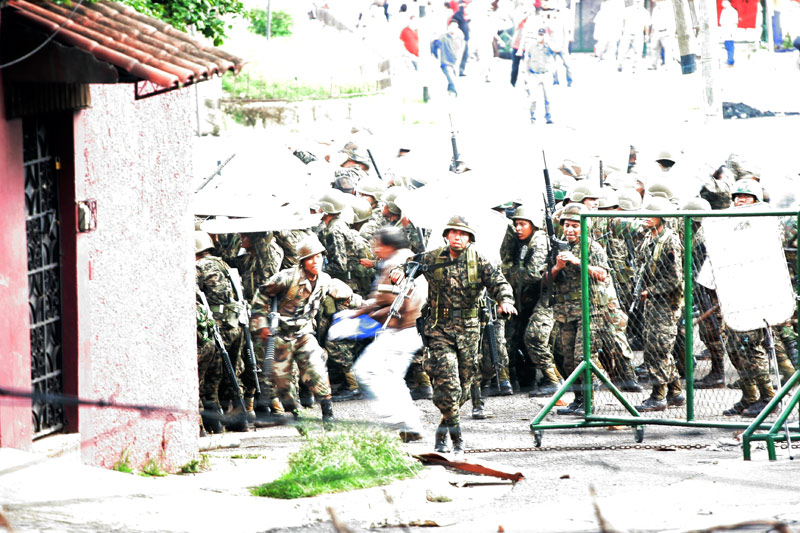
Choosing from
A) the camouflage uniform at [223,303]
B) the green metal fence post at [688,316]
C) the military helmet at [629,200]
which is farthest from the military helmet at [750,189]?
the camouflage uniform at [223,303]

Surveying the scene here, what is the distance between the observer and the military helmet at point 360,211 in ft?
45.4

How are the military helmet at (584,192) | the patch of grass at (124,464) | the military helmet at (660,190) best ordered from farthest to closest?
the military helmet at (660,190) < the military helmet at (584,192) < the patch of grass at (124,464)

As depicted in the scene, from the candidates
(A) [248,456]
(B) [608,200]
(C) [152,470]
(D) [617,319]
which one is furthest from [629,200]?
(C) [152,470]

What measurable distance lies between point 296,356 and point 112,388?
264 centimetres

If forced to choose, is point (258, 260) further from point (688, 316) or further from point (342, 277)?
point (688, 316)

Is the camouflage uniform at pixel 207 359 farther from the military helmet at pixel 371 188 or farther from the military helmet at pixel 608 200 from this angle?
the military helmet at pixel 608 200

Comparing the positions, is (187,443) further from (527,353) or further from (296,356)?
(527,353)

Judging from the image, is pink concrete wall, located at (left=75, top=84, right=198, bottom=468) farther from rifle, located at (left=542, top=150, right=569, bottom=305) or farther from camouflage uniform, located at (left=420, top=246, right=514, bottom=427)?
rifle, located at (left=542, top=150, right=569, bottom=305)

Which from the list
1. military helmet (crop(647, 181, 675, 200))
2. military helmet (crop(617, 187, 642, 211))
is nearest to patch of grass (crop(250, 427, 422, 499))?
military helmet (crop(617, 187, 642, 211))

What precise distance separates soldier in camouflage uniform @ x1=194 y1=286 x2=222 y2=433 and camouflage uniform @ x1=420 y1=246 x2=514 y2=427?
6.62ft

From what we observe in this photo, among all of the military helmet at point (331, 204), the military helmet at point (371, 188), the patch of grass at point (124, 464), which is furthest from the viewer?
the military helmet at point (371, 188)

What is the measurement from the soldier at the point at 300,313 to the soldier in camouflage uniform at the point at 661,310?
2780 mm

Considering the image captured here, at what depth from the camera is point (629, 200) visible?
13023 millimetres

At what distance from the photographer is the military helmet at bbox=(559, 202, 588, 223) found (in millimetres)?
11916
